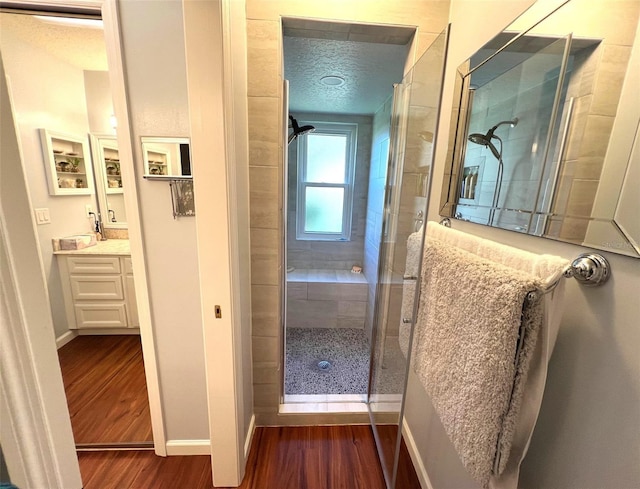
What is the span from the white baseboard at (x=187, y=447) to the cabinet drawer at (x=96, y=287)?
1493 millimetres

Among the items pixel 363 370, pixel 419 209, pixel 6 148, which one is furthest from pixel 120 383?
pixel 419 209

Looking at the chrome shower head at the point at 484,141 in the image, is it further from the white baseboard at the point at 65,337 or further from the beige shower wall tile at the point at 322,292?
the white baseboard at the point at 65,337

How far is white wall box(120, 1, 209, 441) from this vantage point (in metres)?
1.10

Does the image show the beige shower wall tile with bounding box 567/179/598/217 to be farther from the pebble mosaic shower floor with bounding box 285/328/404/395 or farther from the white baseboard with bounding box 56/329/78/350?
the white baseboard with bounding box 56/329/78/350

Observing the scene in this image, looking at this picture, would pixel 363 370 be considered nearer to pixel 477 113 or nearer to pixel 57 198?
pixel 477 113

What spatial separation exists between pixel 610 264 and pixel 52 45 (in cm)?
338

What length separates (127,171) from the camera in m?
1.16

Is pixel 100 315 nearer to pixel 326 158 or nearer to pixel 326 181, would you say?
pixel 326 181

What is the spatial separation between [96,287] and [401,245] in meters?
2.69

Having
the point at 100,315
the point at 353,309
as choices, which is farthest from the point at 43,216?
the point at 353,309

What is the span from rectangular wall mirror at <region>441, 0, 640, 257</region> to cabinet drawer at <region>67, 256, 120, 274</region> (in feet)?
9.13

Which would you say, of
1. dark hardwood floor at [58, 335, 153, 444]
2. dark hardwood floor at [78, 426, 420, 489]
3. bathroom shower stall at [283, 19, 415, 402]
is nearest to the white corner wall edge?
dark hardwood floor at [78, 426, 420, 489]

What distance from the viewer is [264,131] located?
133 centimetres

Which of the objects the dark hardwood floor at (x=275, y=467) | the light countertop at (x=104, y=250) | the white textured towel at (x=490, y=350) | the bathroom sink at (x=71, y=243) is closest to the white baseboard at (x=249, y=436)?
the dark hardwood floor at (x=275, y=467)
